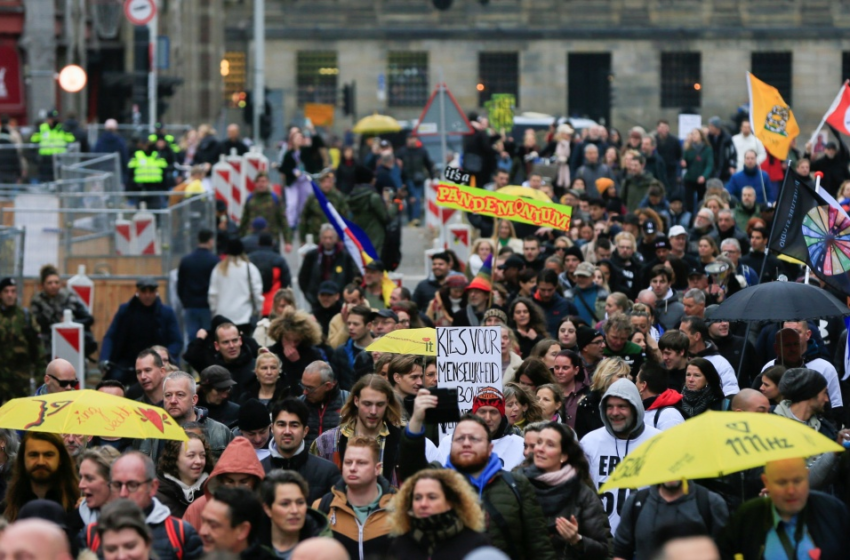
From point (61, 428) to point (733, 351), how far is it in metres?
5.95

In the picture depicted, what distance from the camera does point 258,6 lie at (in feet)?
141

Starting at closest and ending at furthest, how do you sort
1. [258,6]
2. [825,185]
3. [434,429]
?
[434,429] < [825,185] < [258,6]

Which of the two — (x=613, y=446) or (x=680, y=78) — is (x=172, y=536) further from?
(x=680, y=78)

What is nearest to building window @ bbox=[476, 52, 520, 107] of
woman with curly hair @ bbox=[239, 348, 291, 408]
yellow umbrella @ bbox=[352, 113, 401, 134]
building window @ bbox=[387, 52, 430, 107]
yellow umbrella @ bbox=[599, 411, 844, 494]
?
building window @ bbox=[387, 52, 430, 107]

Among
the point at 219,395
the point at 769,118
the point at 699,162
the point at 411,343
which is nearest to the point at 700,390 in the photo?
the point at 411,343

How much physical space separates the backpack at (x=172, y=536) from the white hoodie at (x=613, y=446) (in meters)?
2.38

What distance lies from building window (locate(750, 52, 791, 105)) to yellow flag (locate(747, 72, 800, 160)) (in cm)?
4309

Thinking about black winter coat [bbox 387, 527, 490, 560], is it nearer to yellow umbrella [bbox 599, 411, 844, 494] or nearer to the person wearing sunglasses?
yellow umbrella [bbox 599, 411, 844, 494]

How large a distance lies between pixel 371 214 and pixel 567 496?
41.7ft

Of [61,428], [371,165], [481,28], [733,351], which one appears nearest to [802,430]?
[61,428]

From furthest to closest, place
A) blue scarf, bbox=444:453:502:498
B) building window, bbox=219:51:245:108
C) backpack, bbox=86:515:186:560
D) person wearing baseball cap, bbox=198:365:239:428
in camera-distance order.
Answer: building window, bbox=219:51:245:108 < person wearing baseball cap, bbox=198:365:239:428 < blue scarf, bbox=444:453:502:498 < backpack, bbox=86:515:186:560

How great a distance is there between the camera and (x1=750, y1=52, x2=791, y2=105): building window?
6166 cm

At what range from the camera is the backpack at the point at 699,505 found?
8477 mm

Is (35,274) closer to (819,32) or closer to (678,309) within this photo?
(678,309)
